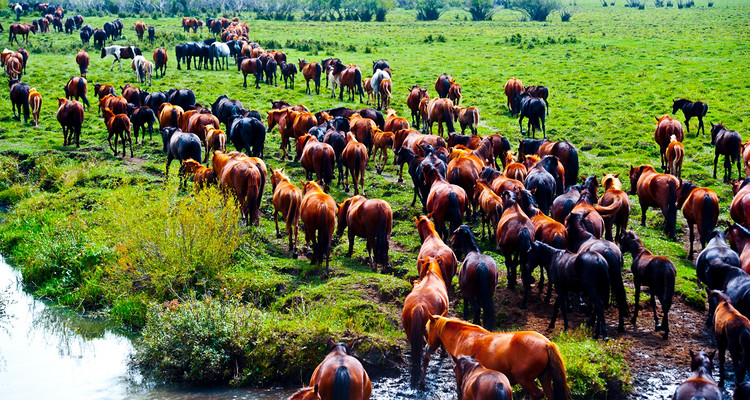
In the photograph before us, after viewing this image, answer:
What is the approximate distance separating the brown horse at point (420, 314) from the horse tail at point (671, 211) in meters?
7.11

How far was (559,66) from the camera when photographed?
34.0 metres

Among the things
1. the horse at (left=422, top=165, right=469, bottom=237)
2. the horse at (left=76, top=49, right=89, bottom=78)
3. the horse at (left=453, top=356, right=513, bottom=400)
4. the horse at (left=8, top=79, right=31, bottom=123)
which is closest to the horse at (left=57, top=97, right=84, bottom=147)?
the horse at (left=8, top=79, right=31, bottom=123)

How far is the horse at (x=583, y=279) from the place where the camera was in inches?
365

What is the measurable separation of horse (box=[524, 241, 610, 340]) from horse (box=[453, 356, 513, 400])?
3.07 metres

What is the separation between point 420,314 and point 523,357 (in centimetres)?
161

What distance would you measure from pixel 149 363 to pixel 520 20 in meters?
61.9

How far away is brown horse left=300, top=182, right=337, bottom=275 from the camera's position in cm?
1164

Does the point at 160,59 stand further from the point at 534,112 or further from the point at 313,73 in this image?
the point at 534,112

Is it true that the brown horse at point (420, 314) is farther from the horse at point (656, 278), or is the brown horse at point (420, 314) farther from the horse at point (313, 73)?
the horse at point (313, 73)

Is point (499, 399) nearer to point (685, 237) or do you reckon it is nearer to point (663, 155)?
point (685, 237)

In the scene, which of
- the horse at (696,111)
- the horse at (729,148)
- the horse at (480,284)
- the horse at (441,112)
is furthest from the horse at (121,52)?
the horse at (480,284)

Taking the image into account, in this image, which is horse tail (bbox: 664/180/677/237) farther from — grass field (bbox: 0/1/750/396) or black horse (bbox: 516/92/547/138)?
black horse (bbox: 516/92/547/138)

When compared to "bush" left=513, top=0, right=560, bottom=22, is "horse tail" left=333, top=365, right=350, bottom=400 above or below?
below

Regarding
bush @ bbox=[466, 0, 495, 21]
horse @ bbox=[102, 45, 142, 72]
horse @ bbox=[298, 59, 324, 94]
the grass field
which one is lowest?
the grass field
